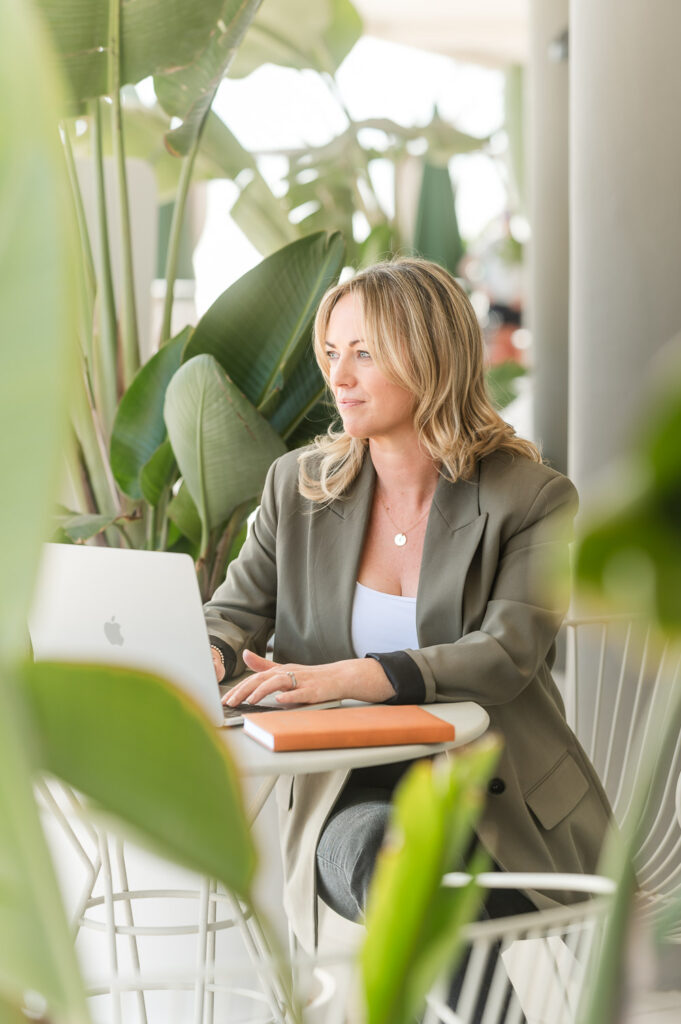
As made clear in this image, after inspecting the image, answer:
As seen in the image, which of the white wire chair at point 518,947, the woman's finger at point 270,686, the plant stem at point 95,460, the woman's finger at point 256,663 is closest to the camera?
the white wire chair at point 518,947

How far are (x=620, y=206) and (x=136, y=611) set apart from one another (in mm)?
1456

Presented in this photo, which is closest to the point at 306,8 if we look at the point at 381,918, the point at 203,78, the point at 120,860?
the point at 203,78

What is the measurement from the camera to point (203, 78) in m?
2.25

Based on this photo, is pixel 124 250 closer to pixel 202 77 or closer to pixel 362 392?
pixel 202 77

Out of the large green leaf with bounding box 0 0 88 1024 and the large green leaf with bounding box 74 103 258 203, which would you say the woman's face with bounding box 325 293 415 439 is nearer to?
the large green leaf with bounding box 74 103 258 203

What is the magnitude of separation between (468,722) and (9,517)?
1206 mm

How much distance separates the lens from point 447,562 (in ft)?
5.71

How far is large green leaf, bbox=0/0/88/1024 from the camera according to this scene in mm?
259

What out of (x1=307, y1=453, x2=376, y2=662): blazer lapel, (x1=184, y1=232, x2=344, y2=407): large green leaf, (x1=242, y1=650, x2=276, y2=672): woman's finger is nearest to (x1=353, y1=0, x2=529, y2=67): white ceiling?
(x1=184, y1=232, x2=344, y2=407): large green leaf

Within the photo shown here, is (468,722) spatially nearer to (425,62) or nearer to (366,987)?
(366,987)

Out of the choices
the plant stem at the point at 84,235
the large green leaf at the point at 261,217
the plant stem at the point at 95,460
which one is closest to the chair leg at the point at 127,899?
the plant stem at the point at 95,460

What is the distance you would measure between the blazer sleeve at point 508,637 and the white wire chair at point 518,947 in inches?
12.9

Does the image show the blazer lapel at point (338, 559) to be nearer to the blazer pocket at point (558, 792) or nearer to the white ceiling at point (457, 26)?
the blazer pocket at point (558, 792)

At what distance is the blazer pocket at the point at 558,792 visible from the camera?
1615mm
